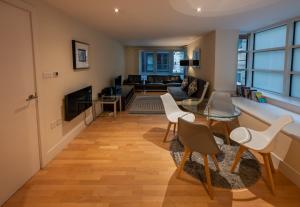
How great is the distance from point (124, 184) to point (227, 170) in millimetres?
1276

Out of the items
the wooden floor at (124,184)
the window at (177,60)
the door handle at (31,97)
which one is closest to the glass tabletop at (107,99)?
the wooden floor at (124,184)

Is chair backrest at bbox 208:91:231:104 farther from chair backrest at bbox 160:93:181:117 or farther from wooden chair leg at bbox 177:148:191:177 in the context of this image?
wooden chair leg at bbox 177:148:191:177

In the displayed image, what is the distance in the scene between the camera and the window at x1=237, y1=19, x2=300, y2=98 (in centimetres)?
409

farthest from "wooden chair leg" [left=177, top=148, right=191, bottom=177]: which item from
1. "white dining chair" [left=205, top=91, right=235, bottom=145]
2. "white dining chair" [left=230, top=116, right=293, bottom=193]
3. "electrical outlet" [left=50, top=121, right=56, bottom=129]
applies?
"electrical outlet" [left=50, top=121, right=56, bottom=129]

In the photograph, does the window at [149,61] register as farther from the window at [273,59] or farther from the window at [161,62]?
the window at [273,59]

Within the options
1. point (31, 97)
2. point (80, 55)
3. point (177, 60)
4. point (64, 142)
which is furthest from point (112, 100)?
point (177, 60)

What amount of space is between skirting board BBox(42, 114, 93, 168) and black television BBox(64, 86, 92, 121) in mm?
322

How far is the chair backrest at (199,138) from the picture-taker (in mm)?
2273

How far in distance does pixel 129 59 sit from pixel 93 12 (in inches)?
295

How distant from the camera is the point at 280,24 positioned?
437 cm

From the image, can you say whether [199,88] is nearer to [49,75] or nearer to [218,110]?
[218,110]

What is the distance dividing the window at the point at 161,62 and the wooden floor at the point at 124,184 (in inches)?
315

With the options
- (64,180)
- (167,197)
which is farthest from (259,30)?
(64,180)

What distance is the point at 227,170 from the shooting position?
2768 mm
